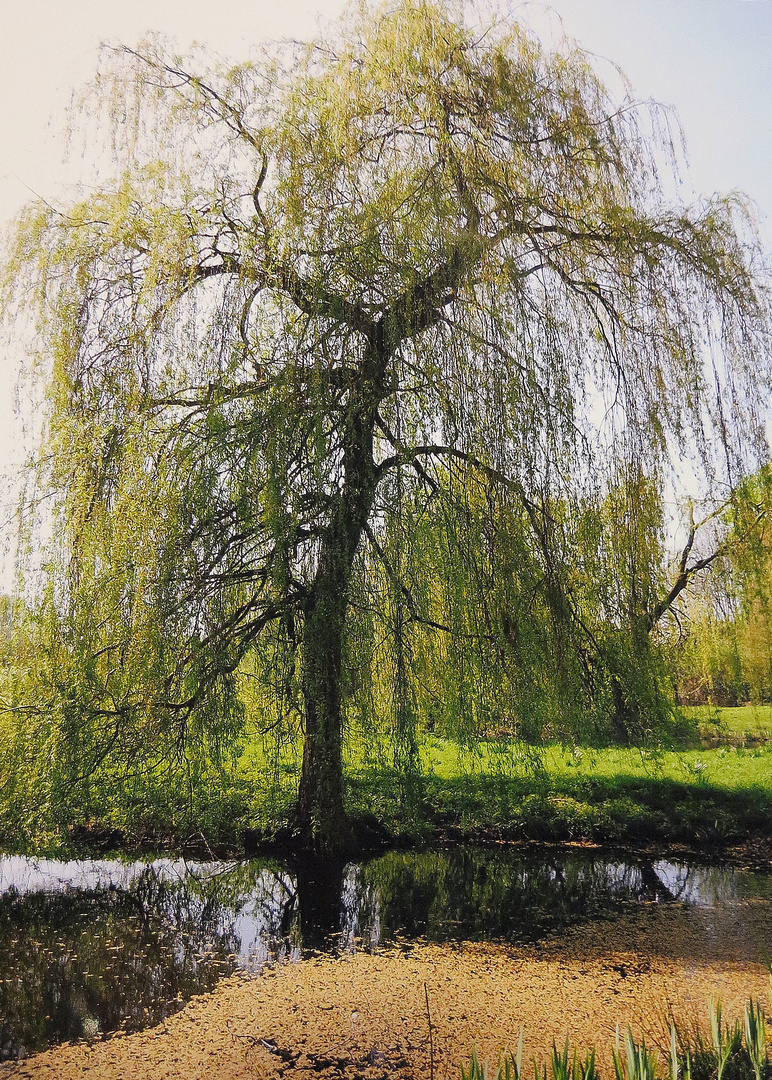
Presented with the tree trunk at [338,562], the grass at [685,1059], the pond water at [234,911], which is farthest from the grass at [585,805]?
the grass at [685,1059]

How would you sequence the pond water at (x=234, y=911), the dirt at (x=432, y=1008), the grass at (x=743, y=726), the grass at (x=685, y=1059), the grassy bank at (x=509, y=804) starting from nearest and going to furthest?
the grass at (x=685, y=1059)
the dirt at (x=432, y=1008)
the pond water at (x=234, y=911)
the grassy bank at (x=509, y=804)
the grass at (x=743, y=726)

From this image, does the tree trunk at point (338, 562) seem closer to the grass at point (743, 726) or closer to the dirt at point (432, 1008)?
the dirt at point (432, 1008)

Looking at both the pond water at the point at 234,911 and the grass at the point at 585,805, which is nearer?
the pond water at the point at 234,911

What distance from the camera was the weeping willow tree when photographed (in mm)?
4648

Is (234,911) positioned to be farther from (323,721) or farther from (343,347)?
(343,347)

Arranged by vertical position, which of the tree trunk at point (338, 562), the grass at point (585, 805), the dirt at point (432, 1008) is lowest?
the dirt at point (432, 1008)

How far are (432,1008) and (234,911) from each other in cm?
224

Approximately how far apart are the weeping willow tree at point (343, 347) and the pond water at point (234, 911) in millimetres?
1278

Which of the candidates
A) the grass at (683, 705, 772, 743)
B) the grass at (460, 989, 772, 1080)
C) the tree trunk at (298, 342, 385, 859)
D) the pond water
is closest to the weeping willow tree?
the tree trunk at (298, 342, 385, 859)

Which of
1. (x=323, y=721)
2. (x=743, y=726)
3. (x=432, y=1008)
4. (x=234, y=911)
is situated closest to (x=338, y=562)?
(x=323, y=721)

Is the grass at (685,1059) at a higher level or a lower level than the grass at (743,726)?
lower

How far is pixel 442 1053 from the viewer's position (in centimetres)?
346

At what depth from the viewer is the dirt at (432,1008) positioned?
134 inches

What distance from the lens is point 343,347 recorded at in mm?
4730
